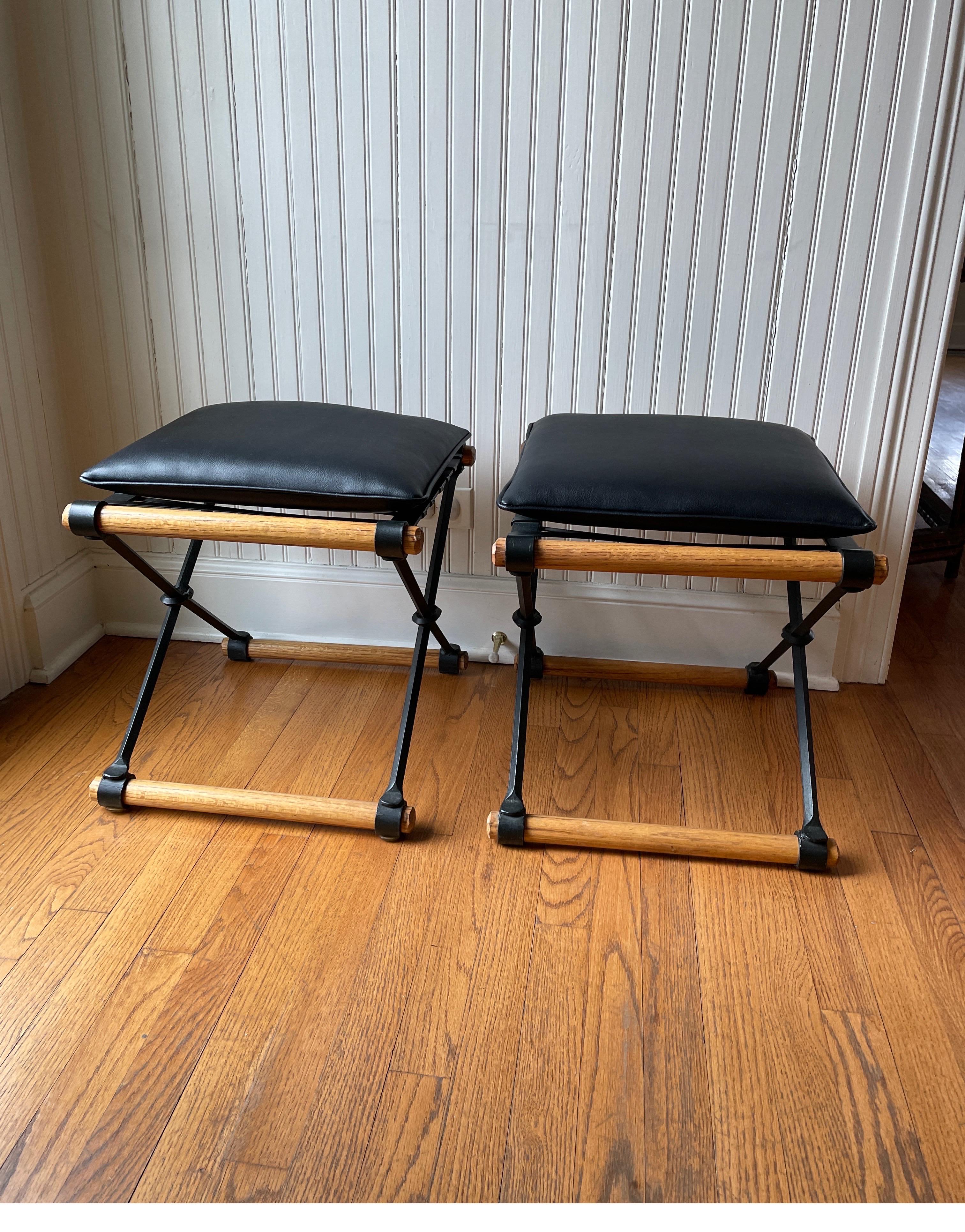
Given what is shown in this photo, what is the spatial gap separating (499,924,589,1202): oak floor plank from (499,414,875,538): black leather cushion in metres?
0.54

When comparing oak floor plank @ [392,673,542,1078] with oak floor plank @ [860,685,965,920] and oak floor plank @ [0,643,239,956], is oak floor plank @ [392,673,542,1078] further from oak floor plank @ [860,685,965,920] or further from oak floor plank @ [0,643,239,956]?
→ oak floor plank @ [860,685,965,920]

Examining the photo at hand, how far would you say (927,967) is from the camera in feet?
3.86

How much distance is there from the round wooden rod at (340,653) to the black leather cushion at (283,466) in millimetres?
552

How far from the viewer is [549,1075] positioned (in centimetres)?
102

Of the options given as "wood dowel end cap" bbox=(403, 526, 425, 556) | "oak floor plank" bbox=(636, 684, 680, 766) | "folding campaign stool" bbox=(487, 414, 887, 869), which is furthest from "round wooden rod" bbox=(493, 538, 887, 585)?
"oak floor plank" bbox=(636, 684, 680, 766)

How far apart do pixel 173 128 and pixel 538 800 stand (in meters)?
1.30

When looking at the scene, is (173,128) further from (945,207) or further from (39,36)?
(945,207)

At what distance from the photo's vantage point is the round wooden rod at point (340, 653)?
1.86 meters

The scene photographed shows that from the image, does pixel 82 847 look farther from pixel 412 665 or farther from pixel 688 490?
pixel 688 490

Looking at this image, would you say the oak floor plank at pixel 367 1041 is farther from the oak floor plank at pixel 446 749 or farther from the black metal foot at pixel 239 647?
the black metal foot at pixel 239 647

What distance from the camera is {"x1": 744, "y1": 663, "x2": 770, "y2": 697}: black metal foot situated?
5.88 ft

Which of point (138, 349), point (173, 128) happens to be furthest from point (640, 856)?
point (173, 128)

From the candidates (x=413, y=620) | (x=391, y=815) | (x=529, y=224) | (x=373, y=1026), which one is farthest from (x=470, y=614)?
(x=373, y=1026)

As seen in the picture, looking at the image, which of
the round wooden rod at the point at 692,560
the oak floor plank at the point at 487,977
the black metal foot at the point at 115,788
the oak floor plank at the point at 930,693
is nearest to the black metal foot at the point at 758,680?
the oak floor plank at the point at 930,693
